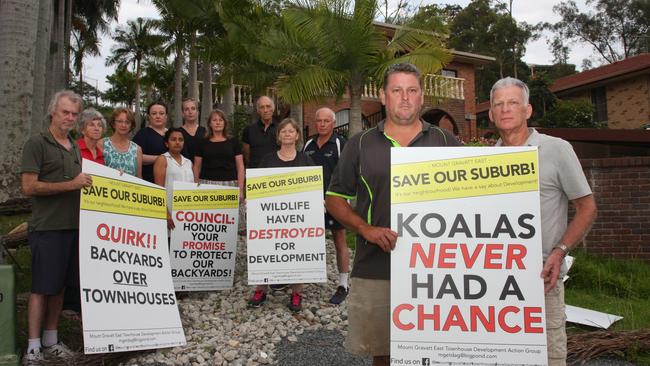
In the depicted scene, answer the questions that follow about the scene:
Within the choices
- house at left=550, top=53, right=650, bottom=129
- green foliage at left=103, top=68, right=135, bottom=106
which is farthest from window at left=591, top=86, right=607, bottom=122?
green foliage at left=103, top=68, right=135, bottom=106

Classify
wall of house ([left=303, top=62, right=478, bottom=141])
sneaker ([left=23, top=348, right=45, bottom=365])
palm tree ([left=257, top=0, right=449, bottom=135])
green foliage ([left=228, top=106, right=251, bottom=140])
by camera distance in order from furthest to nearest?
wall of house ([left=303, top=62, right=478, bottom=141]) < green foliage ([left=228, top=106, right=251, bottom=140]) < palm tree ([left=257, top=0, right=449, bottom=135]) < sneaker ([left=23, top=348, right=45, bottom=365])

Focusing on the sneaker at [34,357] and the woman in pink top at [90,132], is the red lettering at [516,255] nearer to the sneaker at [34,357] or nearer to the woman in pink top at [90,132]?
the sneaker at [34,357]

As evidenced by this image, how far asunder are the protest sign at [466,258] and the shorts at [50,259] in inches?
114

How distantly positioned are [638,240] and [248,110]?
1769 centimetres

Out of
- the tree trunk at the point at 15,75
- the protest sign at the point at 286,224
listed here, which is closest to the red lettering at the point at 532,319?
the protest sign at the point at 286,224

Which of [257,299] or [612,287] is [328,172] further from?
[612,287]

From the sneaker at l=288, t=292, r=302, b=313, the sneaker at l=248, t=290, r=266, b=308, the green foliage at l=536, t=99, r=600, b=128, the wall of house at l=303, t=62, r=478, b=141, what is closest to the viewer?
the sneaker at l=288, t=292, r=302, b=313

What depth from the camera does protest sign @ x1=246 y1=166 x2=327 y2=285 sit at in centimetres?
543

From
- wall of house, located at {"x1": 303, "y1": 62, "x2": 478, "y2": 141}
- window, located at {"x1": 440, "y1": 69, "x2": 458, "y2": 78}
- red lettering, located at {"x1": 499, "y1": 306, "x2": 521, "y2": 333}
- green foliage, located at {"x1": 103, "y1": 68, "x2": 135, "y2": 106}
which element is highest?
green foliage, located at {"x1": 103, "y1": 68, "x2": 135, "y2": 106}

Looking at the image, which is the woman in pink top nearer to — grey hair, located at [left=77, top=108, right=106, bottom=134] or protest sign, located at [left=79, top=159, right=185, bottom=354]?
grey hair, located at [left=77, top=108, right=106, bottom=134]

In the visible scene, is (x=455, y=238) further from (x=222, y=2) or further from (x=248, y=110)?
(x=248, y=110)

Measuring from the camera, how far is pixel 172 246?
569 cm

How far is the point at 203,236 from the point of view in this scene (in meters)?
5.88

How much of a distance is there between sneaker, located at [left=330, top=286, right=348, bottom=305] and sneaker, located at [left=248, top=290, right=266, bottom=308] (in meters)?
0.74
